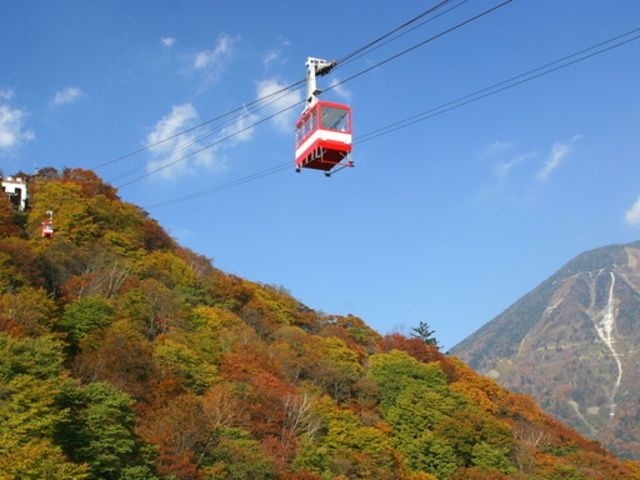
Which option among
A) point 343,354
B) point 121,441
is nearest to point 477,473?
point 343,354

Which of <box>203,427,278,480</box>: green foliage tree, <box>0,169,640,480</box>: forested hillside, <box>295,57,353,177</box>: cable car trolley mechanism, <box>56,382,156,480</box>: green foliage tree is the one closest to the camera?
<box>295,57,353,177</box>: cable car trolley mechanism

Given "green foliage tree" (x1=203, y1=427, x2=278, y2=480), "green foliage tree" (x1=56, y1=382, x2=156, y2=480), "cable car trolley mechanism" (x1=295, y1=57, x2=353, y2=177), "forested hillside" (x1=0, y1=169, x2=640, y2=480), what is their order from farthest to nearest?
"green foliage tree" (x1=203, y1=427, x2=278, y2=480) → "forested hillside" (x1=0, y1=169, x2=640, y2=480) → "green foliage tree" (x1=56, y1=382, x2=156, y2=480) → "cable car trolley mechanism" (x1=295, y1=57, x2=353, y2=177)

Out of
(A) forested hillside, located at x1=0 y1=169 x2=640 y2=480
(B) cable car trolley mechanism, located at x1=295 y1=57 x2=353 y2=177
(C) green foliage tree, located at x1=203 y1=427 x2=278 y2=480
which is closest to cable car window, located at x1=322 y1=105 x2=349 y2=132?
(B) cable car trolley mechanism, located at x1=295 y1=57 x2=353 y2=177

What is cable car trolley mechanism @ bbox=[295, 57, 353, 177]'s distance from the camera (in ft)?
63.3

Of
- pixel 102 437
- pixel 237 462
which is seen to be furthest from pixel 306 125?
pixel 237 462

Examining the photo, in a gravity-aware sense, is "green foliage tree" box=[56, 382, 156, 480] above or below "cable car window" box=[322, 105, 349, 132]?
below

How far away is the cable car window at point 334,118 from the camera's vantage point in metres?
19.5

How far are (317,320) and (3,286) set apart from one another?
3983cm

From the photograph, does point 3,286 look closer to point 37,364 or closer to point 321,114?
point 37,364

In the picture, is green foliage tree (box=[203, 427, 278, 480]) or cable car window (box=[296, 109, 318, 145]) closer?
cable car window (box=[296, 109, 318, 145])

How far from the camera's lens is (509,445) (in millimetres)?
51688

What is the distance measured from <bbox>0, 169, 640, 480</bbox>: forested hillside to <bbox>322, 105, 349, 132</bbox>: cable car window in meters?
13.1

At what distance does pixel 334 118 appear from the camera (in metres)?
19.7

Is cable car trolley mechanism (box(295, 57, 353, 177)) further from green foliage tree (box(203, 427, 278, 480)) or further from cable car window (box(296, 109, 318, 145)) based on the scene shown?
green foliage tree (box(203, 427, 278, 480))
